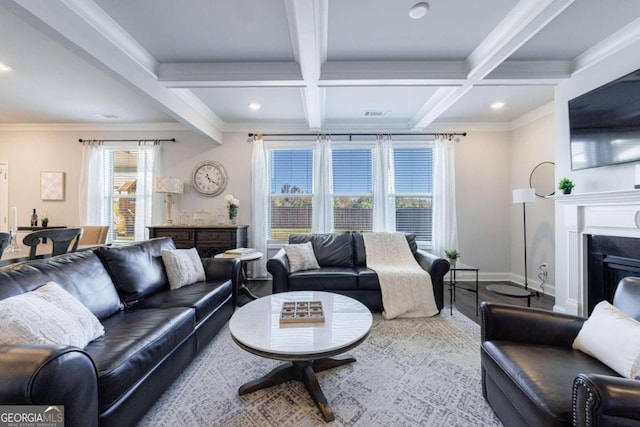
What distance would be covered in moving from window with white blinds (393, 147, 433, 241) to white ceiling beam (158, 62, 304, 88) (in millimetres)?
2374

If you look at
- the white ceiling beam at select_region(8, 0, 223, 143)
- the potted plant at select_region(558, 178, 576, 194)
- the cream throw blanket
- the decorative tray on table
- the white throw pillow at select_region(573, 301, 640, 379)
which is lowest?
the cream throw blanket

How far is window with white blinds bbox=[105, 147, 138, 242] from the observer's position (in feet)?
14.7

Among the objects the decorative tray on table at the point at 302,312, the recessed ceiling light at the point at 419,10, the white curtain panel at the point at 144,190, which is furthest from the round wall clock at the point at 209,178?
the recessed ceiling light at the point at 419,10

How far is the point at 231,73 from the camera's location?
2.70m

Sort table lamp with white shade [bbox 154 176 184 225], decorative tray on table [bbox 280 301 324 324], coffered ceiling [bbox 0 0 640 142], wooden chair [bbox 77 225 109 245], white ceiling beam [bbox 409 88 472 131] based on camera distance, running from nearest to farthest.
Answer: decorative tray on table [bbox 280 301 324 324], coffered ceiling [bbox 0 0 640 142], white ceiling beam [bbox 409 88 472 131], wooden chair [bbox 77 225 109 245], table lamp with white shade [bbox 154 176 184 225]

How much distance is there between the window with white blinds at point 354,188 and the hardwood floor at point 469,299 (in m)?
1.52

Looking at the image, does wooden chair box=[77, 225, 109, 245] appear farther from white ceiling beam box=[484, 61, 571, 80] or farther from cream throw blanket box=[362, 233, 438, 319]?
white ceiling beam box=[484, 61, 571, 80]

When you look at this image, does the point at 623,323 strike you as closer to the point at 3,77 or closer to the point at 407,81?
the point at 407,81

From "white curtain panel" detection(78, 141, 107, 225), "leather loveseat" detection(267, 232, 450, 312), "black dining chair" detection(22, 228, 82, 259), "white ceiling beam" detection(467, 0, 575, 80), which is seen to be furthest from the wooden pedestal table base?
"white curtain panel" detection(78, 141, 107, 225)

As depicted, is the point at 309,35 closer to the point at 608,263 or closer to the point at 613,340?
the point at 613,340

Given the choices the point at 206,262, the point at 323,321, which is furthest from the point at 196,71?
the point at 323,321

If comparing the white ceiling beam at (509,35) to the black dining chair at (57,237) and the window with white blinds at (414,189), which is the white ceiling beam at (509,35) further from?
the black dining chair at (57,237)

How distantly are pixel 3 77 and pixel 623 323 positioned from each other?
5441 mm

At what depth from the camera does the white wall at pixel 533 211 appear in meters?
3.64
